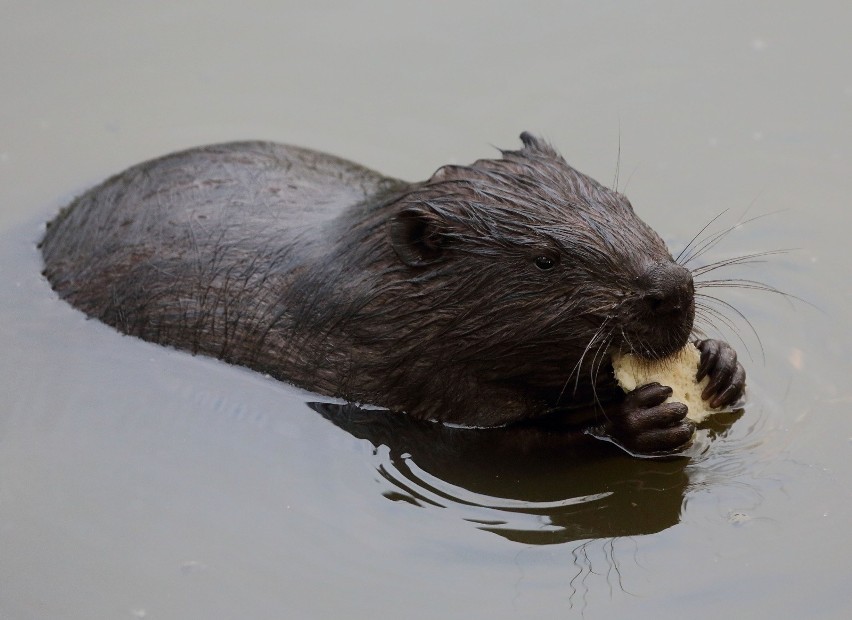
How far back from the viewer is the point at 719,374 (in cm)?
784

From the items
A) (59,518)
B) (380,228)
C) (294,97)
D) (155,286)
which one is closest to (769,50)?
(294,97)

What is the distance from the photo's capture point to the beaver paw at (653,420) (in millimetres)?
7449

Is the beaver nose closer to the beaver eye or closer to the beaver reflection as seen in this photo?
the beaver eye

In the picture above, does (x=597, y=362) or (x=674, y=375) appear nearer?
(x=597, y=362)

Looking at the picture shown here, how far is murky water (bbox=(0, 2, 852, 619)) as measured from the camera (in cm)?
715

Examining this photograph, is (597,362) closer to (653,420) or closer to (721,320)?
(653,420)

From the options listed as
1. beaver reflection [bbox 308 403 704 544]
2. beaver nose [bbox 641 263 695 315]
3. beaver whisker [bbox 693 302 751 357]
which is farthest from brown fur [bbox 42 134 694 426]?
beaver whisker [bbox 693 302 751 357]

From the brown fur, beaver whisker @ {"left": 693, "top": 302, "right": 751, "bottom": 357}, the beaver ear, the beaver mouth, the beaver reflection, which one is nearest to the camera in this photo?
the beaver mouth

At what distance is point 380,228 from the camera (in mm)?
7883

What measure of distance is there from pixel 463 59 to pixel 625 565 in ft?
16.9

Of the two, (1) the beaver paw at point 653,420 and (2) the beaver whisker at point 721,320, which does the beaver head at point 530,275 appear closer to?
(1) the beaver paw at point 653,420

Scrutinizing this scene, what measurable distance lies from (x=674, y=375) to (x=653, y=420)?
350 mm

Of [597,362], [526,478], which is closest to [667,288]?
[597,362]

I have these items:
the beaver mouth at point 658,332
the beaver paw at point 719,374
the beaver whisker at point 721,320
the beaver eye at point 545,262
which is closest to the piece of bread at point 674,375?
the beaver paw at point 719,374
